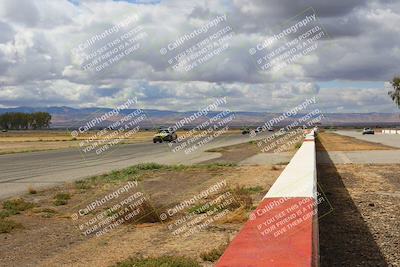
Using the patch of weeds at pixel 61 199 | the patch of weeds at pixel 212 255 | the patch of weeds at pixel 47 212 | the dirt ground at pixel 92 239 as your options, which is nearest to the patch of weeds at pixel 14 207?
the dirt ground at pixel 92 239

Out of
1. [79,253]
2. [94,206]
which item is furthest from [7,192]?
[79,253]

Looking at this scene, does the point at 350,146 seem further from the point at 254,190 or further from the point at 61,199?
the point at 61,199

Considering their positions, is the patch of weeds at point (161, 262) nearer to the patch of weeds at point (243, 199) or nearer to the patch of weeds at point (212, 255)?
the patch of weeds at point (212, 255)

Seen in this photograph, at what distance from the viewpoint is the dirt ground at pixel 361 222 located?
6207mm

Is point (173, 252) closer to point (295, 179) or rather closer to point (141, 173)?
point (295, 179)

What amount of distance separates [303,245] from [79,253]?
168 inches

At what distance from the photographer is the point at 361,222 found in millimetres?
8555

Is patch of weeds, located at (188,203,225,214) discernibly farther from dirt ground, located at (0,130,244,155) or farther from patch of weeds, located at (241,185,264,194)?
dirt ground, located at (0,130,244,155)

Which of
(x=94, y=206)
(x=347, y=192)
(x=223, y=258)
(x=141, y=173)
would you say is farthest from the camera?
(x=141, y=173)

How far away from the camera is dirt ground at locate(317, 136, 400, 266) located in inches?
244

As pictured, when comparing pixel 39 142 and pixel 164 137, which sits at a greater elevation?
pixel 39 142

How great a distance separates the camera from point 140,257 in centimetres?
643

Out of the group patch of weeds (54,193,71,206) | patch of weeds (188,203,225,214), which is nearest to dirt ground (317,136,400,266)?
patch of weeds (188,203,225,214)

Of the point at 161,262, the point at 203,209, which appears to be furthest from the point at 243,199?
the point at 161,262
